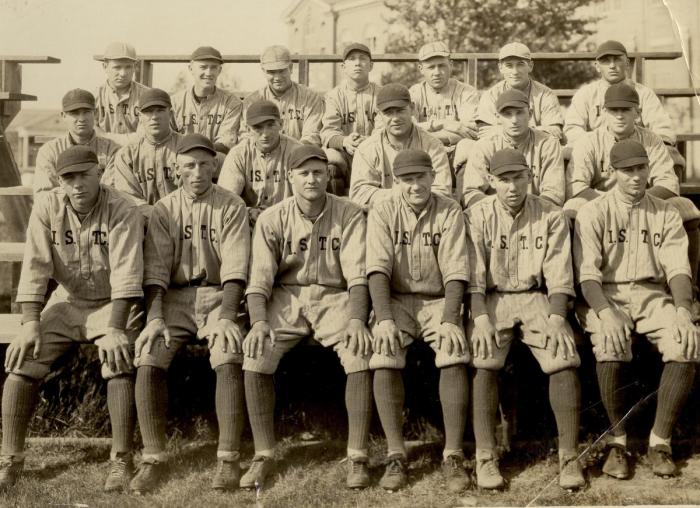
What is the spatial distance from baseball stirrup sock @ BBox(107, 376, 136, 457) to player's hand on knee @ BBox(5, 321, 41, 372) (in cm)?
50

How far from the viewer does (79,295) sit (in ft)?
16.6

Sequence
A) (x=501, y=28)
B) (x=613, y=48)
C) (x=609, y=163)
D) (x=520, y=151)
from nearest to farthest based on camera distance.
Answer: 1. (x=520, y=151)
2. (x=609, y=163)
3. (x=613, y=48)
4. (x=501, y=28)

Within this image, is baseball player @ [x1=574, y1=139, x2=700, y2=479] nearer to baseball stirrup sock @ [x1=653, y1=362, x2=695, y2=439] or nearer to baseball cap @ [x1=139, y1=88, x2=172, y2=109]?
baseball stirrup sock @ [x1=653, y1=362, x2=695, y2=439]

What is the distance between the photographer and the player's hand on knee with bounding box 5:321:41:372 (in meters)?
4.77

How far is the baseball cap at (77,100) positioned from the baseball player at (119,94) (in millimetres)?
930

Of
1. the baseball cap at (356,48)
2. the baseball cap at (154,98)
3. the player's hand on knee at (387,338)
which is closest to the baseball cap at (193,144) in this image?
the baseball cap at (154,98)

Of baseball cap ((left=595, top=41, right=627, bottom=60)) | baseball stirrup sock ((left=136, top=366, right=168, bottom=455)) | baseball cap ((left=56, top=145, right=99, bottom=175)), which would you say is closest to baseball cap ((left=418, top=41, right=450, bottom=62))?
baseball cap ((left=595, top=41, right=627, bottom=60))

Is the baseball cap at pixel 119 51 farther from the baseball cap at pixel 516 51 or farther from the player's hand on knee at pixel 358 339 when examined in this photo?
the player's hand on knee at pixel 358 339

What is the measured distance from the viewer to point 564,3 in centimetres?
1634

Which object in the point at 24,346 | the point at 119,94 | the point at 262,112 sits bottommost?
the point at 24,346

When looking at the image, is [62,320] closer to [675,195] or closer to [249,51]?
[675,195]

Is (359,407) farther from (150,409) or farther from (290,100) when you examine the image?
(290,100)

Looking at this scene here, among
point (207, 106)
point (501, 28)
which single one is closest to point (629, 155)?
point (207, 106)

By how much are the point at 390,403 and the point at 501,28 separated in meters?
13.1
